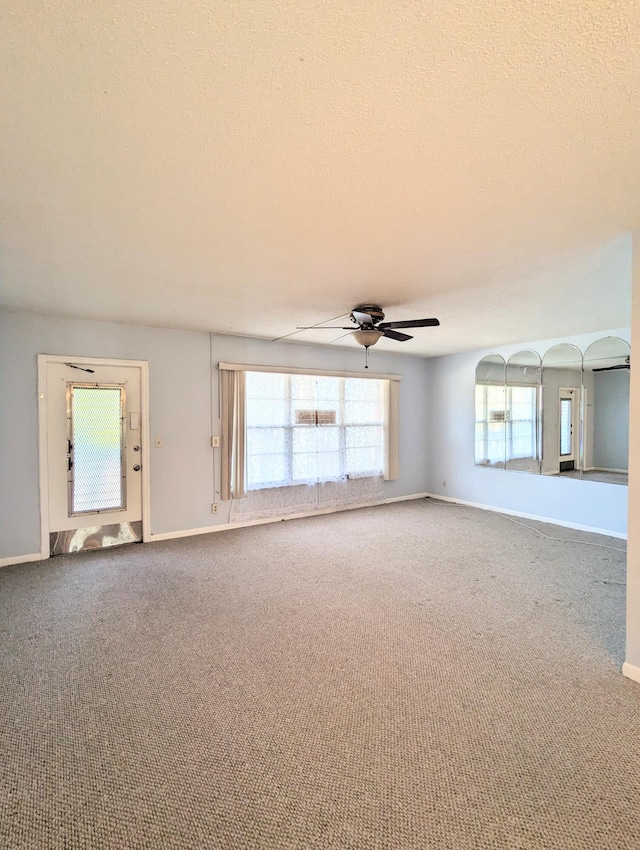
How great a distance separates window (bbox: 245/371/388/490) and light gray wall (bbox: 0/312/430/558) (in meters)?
0.30

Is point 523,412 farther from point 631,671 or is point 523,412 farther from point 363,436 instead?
point 631,671

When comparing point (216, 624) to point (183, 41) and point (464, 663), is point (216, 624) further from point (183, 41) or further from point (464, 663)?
point (183, 41)

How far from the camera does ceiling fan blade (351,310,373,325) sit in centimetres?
358

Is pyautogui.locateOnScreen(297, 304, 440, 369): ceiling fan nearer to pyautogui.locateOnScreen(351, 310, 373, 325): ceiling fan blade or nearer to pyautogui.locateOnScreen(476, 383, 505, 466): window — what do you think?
pyautogui.locateOnScreen(351, 310, 373, 325): ceiling fan blade

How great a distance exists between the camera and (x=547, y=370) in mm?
5391

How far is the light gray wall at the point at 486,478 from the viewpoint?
4.88 metres

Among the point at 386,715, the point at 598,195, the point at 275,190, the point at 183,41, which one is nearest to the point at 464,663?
the point at 386,715

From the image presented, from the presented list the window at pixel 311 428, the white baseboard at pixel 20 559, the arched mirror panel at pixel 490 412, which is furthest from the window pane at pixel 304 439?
the white baseboard at pixel 20 559

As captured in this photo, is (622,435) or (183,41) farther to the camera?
(622,435)

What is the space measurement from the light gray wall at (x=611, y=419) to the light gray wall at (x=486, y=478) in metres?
0.32

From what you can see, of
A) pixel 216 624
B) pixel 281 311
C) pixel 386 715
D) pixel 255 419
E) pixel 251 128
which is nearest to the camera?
pixel 251 128

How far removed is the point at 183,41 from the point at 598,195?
176cm

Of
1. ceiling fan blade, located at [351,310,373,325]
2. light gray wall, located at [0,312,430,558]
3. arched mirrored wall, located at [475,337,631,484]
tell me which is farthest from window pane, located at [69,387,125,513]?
arched mirrored wall, located at [475,337,631,484]

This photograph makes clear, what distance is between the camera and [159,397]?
4.65 meters
